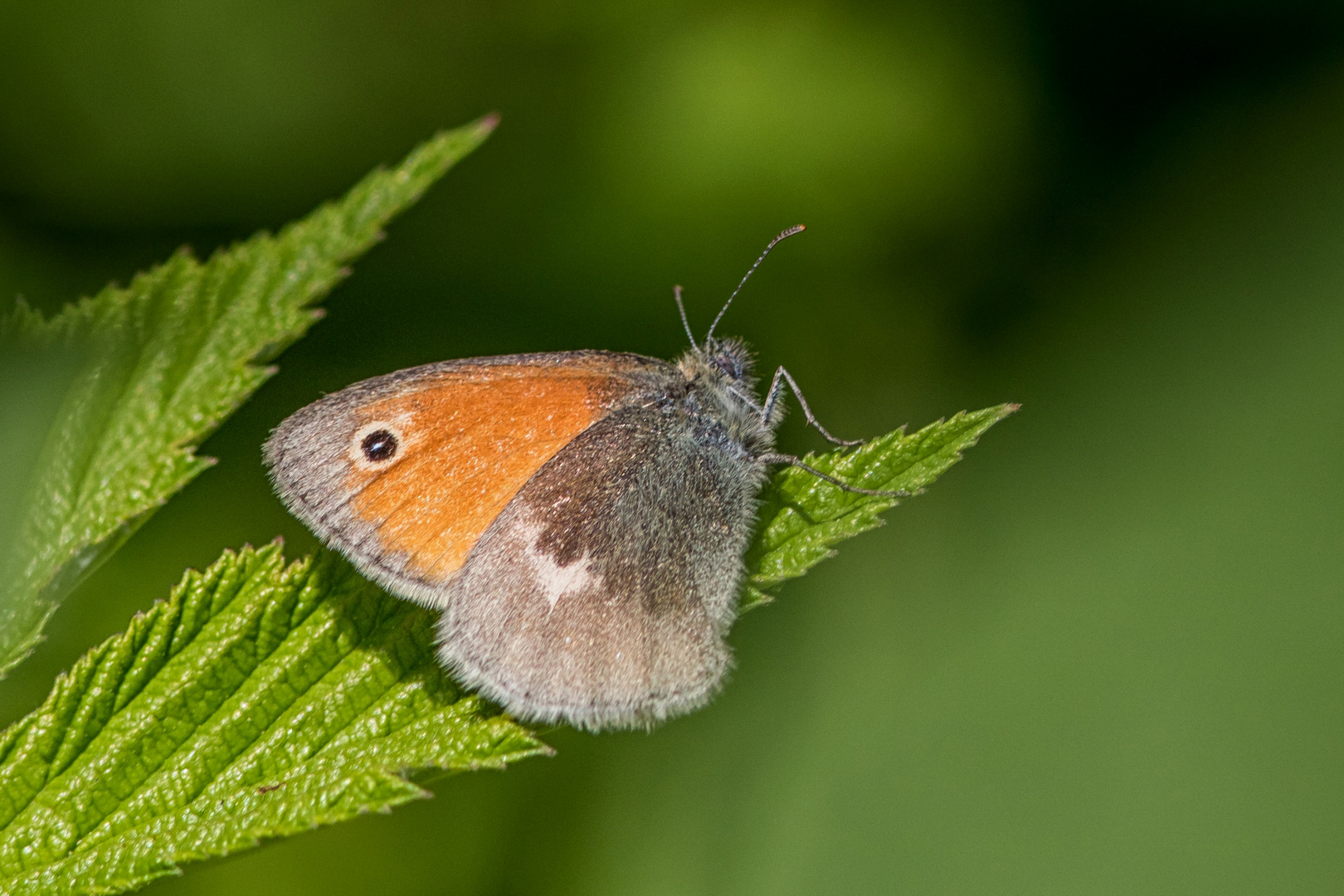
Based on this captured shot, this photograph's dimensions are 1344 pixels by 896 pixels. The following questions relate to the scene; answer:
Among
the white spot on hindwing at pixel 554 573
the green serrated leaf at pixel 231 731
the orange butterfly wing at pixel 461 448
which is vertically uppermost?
the orange butterfly wing at pixel 461 448

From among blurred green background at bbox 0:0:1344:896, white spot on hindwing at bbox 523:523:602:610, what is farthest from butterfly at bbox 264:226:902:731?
blurred green background at bbox 0:0:1344:896

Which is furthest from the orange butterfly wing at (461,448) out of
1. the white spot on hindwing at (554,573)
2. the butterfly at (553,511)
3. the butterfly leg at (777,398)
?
the butterfly leg at (777,398)

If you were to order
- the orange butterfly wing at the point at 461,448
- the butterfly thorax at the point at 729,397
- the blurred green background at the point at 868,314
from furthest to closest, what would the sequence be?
the blurred green background at the point at 868,314 < the butterfly thorax at the point at 729,397 < the orange butterfly wing at the point at 461,448

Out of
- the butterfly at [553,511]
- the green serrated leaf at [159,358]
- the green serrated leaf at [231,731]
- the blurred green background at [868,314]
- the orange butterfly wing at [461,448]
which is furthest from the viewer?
the blurred green background at [868,314]

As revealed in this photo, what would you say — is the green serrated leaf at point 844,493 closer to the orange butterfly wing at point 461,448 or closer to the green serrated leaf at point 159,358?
the orange butterfly wing at point 461,448

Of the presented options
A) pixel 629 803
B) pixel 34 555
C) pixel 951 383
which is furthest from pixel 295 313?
pixel 951 383

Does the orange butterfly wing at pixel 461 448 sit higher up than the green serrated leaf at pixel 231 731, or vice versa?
the orange butterfly wing at pixel 461 448

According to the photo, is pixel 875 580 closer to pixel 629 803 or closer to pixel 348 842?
pixel 629 803
